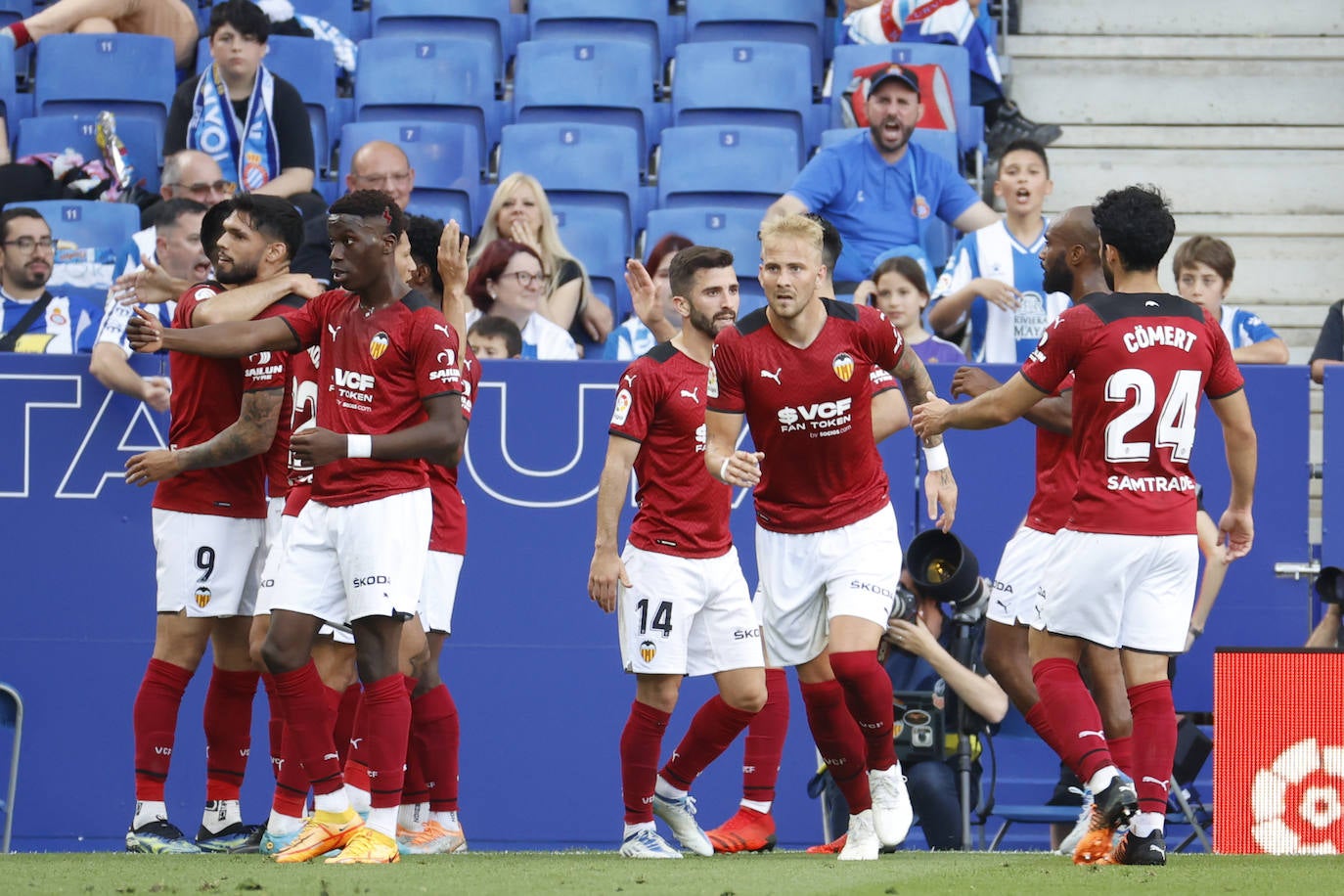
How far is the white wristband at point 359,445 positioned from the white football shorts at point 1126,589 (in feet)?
7.34

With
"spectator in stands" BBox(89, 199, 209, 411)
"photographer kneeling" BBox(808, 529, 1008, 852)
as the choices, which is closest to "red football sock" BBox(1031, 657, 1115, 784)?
"photographer kneeling" BBox(808, 529, 1008, 852)

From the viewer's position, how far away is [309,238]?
372 inches

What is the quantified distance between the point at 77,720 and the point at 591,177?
4.77m

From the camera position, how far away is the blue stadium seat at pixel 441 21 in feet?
41.5

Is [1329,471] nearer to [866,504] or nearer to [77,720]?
[866,504]

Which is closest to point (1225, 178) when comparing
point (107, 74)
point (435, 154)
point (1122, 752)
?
point (435, 154)

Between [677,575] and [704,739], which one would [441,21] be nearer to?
[677,575]

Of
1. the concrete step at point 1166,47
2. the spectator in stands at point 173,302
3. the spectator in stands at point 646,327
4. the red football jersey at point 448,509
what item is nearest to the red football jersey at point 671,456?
the red football jersey at point 448,509

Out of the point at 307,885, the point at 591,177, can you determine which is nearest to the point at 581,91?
the point at 591,177

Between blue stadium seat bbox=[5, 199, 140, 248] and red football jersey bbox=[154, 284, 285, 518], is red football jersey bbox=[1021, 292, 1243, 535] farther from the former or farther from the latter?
blue stadium seat bbox=[5, 199, 140, 248]

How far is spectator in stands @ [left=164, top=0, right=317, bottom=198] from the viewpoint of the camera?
1031 cm

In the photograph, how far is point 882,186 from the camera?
10.2 meters

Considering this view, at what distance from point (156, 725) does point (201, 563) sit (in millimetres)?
607

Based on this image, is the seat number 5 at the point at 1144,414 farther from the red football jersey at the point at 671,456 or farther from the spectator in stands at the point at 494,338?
the spectator in stands at the point at 494,338
